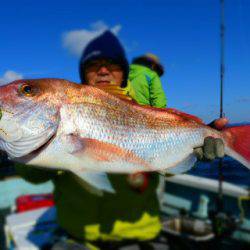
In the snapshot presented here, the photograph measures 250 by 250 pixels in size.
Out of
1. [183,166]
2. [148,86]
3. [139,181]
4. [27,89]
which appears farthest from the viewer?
[148,86]

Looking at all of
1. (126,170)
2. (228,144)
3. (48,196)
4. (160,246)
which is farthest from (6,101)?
(48,196)

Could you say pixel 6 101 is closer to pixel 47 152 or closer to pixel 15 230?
pixel 47 152

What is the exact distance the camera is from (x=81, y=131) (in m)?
2.26

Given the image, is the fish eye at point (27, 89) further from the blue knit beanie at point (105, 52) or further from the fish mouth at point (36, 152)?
the blue knit beanie at point (105, 52)

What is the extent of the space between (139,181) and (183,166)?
1.84 ft

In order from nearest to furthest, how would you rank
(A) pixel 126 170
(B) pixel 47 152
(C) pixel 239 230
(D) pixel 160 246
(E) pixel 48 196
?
(B) pixel 47 152 < (A) pixel 126 170 < (D) pixel 160 246 < (C) pixel 239 230 < (E) pixel 48 196

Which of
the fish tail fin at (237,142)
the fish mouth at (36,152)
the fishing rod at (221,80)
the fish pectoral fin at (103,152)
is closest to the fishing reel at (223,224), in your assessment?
the fishing rod at (221,80)

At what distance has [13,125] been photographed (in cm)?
227

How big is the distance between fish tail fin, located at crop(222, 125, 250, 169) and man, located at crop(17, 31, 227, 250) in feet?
2.60

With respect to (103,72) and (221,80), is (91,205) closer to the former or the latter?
(103,72)

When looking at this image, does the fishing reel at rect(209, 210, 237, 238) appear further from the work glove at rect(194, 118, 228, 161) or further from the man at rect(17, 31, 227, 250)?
the work glove at rect(194, 118, 228, 161)

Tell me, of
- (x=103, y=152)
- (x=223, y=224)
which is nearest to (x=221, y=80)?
(x=223, y=224)

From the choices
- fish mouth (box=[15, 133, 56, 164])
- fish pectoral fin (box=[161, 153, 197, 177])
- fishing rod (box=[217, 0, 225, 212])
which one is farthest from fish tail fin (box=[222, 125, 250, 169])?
fishing rod (box=[217, 0, 225, 212])

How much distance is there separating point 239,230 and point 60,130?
3545 millimetres
